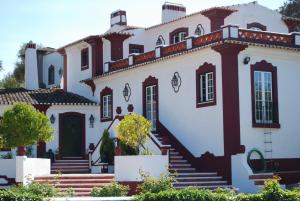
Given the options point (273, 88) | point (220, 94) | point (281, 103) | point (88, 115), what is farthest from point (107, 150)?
point (281, 103)

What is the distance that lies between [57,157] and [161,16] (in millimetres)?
10558

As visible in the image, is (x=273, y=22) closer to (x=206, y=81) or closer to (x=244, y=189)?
(x=206, y=81)

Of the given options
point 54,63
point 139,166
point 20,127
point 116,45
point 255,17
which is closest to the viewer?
point 139,166

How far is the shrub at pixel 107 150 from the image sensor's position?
86.5ft

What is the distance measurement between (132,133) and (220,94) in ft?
12.7

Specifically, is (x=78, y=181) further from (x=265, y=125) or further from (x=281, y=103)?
(x=281, y=103)

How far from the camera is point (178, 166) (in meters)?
24.5

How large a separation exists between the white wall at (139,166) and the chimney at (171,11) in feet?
47.8

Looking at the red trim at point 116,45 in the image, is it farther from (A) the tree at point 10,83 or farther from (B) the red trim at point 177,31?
(A) the tree at point 10,83

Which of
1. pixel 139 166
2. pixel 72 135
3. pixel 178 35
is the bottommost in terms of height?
pixel 139 166

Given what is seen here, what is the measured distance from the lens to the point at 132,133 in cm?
2281

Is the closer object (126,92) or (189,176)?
(189,176)

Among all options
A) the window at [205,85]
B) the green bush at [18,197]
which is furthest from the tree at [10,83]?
the green bush at [18,197]

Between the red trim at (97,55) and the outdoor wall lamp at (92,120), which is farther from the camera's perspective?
the red trim at (97,55)
